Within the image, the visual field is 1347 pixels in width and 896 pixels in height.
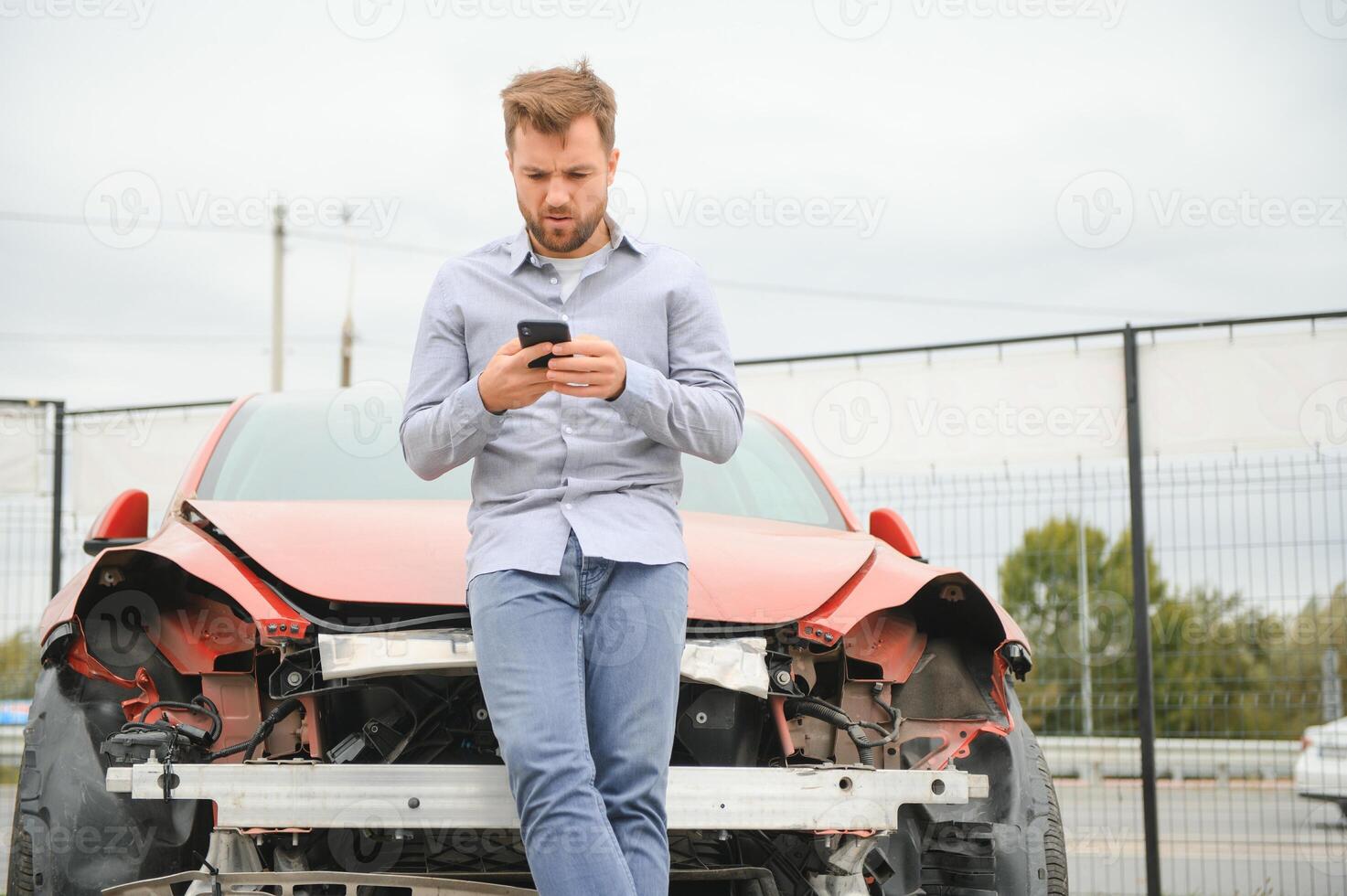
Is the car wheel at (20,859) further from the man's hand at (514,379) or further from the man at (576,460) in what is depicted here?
the man's hand at (514,379)

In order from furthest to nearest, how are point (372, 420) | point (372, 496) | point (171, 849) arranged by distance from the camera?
point (372, 420), point (372, 496), point (171, 849)

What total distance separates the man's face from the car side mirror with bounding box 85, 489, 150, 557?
1.77 m

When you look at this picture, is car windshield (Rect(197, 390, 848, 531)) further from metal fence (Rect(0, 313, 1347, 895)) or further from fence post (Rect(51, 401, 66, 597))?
fence post (Rect(51, 401, 66, 597))

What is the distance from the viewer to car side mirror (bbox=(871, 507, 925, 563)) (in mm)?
3896

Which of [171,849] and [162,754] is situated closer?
[162,754]

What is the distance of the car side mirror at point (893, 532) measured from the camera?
12.8 ft

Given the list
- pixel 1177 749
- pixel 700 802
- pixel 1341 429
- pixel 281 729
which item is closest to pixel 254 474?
pixel 281 729

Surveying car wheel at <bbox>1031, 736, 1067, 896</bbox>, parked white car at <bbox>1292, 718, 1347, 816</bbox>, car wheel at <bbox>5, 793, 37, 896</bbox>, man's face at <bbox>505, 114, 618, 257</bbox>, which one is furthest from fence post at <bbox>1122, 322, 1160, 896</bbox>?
car wheel at <bbox>5, 793, 37, 896</bbox>

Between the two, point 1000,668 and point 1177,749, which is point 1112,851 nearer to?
point 1177,749

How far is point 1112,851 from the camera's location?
8.09m

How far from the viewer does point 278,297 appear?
26031 millimetres

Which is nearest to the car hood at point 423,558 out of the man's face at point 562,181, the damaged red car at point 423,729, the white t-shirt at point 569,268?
the damaged red car at point 423,729

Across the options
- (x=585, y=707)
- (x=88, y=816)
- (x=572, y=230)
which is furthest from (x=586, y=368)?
(x=88, y=816)

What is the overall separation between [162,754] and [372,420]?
164cm
